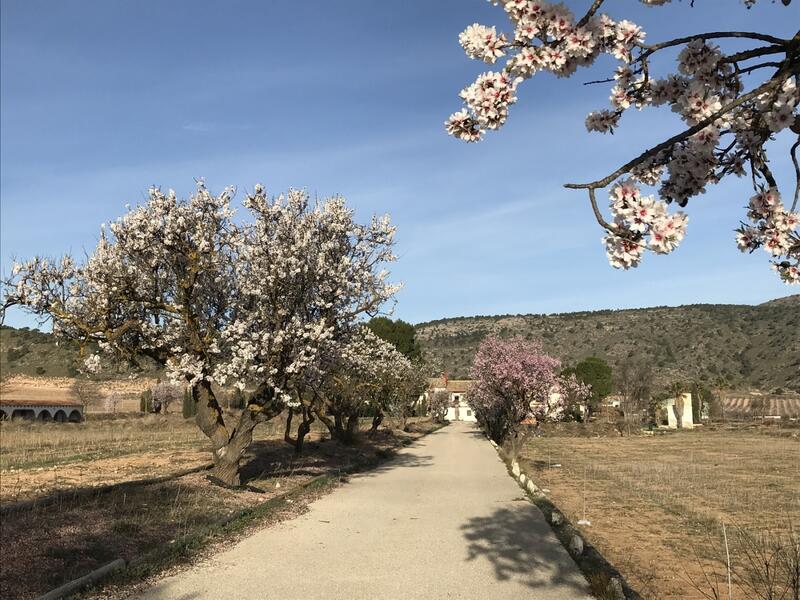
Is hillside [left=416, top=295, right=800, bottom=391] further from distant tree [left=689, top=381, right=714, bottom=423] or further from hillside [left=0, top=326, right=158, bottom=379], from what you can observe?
hillside [left=0, top=326, right=158, bottom=379]

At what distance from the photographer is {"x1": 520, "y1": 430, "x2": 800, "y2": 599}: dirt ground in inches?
364

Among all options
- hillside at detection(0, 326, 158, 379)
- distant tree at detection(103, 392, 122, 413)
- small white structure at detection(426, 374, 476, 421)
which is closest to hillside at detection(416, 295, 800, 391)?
small white structure at detection(426, 374, 476, 421)

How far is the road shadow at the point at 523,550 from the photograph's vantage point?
7781mm

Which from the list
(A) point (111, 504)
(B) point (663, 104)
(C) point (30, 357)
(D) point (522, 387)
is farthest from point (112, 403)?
(B) point (663, 104)

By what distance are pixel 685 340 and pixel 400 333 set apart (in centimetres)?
6643

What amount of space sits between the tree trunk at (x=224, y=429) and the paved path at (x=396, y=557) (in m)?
2.40

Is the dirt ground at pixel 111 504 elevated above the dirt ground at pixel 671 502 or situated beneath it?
elevated above

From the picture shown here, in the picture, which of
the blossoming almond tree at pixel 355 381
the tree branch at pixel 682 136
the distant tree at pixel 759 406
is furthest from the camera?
the distant tree at pixel 759 406

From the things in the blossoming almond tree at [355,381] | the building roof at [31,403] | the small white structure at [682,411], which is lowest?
the small white structure at [682,411]

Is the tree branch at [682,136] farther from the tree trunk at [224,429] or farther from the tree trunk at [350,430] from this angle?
the tree trunk at [350,430]

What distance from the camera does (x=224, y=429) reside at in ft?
52.0

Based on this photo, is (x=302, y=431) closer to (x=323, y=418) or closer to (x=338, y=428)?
(x=323, y=418)

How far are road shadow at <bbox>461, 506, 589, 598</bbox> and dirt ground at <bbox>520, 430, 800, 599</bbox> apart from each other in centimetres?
81

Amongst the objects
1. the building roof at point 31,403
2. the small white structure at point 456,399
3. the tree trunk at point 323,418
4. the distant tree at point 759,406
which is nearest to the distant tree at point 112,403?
the building roof at point 31,403
